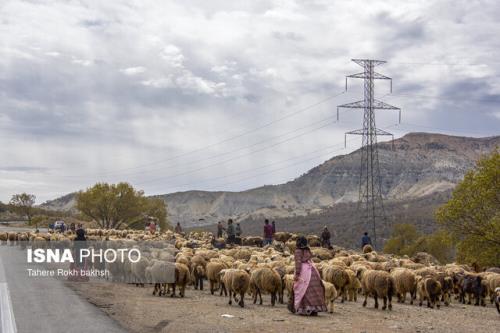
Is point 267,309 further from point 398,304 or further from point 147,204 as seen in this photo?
point 147,204

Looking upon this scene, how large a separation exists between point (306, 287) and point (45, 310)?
6095 mm

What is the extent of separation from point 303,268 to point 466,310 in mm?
6066

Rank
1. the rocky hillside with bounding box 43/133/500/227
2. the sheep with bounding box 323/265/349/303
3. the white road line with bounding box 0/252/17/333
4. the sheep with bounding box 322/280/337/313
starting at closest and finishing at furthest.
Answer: the white road line with bounding box 0/252/17/333
the sheep with bounding box 322/280/337/313
the sheep with bounding box 323/265/349/303
the rocky hillside with bounding box 43/133/500/227

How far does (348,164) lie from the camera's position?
180 m

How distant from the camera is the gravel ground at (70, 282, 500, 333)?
12469mm

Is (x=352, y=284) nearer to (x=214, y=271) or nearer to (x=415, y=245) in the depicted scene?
(x=214, y=271)

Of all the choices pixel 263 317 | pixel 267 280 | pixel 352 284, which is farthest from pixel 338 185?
pixel 263 317

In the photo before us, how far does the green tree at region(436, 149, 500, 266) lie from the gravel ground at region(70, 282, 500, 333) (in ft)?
42.2

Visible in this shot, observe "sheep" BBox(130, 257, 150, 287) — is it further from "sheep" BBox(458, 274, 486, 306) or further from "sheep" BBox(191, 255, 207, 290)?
"sheep" BBox(458, 274, 486, 306)

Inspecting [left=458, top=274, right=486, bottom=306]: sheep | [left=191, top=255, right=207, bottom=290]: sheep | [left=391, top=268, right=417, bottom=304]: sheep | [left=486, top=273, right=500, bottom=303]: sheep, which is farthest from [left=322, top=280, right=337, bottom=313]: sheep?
[left=486, top=273, right=500, bottom=303]: sheep

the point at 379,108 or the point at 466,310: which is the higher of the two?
the point at 379,108

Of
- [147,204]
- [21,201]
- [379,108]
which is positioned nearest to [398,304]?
[379,108]

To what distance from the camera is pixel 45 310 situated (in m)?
13.9

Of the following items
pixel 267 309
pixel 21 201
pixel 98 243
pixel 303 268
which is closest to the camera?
pixel 303 268
